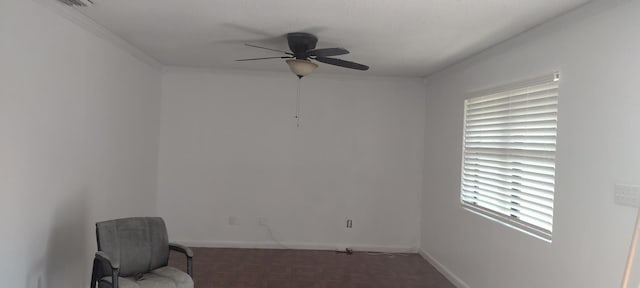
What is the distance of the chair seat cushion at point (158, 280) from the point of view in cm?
Result: 266

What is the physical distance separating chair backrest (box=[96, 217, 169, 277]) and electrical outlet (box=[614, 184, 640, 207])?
10.3ft

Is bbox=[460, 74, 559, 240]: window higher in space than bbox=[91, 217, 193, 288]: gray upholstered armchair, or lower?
higher

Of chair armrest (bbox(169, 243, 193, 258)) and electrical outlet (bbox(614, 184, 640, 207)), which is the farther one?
chair armrest (bbox(169, 243, 193, 258))

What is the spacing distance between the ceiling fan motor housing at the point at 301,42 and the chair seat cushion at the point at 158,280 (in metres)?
2.03

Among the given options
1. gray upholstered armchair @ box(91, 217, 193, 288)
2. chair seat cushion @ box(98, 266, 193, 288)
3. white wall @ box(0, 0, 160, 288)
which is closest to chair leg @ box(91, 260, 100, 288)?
gray upholstered armchair @ box(91, 217, 193, 288)

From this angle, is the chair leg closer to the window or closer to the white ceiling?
the white ceiling

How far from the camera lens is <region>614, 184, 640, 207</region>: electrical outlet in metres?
2.06

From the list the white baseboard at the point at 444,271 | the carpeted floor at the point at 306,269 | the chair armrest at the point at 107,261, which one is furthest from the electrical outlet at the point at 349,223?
the chair armrest at the point at 107,261

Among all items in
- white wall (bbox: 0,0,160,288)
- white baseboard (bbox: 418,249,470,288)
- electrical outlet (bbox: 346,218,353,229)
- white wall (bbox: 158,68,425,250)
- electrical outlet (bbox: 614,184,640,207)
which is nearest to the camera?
electrical outlet (bbox: 614,184,640,207)

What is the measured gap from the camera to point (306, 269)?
448 cm

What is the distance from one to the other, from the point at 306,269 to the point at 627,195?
3.21 metres

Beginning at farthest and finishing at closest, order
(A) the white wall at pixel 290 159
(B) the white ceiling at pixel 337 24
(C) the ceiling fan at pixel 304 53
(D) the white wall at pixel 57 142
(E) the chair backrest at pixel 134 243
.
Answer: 1. (A) the white wall at pixel 290 159
2. (C) the ceiling fan at pixel 304 53
3. (E) the chair backrest at pixel 134 243
4. (B) the white ceiling at pixel 337 24
5. (D) the white wall at pixel 57 142

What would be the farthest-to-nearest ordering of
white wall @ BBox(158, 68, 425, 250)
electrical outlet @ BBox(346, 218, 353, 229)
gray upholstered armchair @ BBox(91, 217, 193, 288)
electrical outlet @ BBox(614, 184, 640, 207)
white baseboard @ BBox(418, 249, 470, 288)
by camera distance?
1. electrical outlet @ BBox(346, 218, 353, 229)
2. white wall @ BBox(158, 68, 425, 250)
3. white baseboard @ BBox(418, 249, 470, 288)
4. gray upholstered armchair @ BBox(91, 217, 193, 288)
5. electrical outlet @ BBox(614, 184, 640, 207)

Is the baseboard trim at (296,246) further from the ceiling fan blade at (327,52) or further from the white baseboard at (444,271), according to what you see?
the ceiling fan blade at (327,52)
